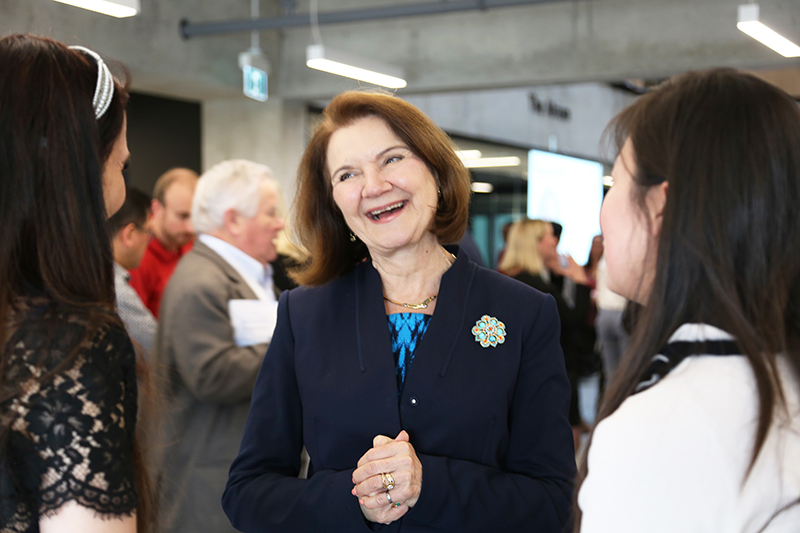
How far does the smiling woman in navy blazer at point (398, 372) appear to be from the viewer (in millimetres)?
1569

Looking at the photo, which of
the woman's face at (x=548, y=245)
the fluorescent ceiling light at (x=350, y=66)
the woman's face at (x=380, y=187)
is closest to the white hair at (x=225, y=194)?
the woman's face at (x=380, y=187)

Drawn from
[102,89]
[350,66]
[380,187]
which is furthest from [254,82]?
[102,89]

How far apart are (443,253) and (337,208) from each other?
294mm

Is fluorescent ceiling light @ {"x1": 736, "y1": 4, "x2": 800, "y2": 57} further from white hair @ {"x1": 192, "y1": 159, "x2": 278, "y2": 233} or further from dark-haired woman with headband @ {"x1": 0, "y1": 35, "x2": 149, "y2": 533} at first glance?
dark-haired woman with headband @ {"x1": 0, "y1": 35, "x2": 149, "y2": 533}

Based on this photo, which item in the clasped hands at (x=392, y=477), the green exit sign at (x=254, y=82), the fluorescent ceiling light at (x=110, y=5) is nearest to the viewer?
the clasped hands at (x=392, y=477)

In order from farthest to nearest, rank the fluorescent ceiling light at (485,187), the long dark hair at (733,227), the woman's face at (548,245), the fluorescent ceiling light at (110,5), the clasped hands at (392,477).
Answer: the fluorescent ceiling light at (485,187) < the woman's face at (548,245) < the fluorescent ceiling light at (110,5) < the clasped hands at (392,477) < the long dark hair at (733,227)

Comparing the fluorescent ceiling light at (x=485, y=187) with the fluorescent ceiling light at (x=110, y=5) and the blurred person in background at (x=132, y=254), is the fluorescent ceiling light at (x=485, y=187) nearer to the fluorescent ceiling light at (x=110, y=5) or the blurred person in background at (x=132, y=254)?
the fluorescent ceiling light at (x=110, y=5)

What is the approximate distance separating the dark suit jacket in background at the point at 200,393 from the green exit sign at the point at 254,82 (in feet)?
15.7

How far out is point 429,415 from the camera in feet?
5.33

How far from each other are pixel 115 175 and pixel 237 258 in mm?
1737

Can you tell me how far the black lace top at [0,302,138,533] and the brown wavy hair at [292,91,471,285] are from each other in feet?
2.68

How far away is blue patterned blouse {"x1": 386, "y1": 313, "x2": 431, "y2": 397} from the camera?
67.7 inches

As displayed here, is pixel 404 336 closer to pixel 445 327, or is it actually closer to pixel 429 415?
pixel 445 327

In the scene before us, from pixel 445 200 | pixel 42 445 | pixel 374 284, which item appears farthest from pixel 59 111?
pixel 445 200
